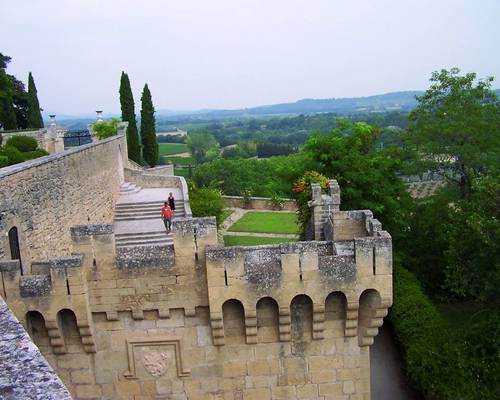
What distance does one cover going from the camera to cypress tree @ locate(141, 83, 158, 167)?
46469 millimetres

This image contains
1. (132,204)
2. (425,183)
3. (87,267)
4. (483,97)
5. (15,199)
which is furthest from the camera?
(425,183)

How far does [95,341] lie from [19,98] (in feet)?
141

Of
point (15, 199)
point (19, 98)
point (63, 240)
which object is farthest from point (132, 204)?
point (19, 98)

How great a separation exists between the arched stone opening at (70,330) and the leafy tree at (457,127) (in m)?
17.1

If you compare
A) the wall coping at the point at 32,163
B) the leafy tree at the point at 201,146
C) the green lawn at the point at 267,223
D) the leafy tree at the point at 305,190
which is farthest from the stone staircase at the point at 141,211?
the leafy tree at the point at 201,146

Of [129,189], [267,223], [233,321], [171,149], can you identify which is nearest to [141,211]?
[129,189]

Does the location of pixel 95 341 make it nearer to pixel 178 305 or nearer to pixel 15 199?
pixel 178 305

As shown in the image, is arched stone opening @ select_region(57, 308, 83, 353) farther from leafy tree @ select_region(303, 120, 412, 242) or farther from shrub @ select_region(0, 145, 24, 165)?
shrub @ select_region(0, 145, 24, 165)

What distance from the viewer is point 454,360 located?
41.5 ft

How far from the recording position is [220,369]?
924 cm

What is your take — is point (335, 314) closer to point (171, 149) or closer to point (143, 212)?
point (143, 212)

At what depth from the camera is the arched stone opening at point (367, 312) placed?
29.4ft

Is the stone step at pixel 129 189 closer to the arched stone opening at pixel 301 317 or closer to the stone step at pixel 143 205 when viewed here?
the stone step at pixel 143 205

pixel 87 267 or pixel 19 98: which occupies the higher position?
pixel 19 98
